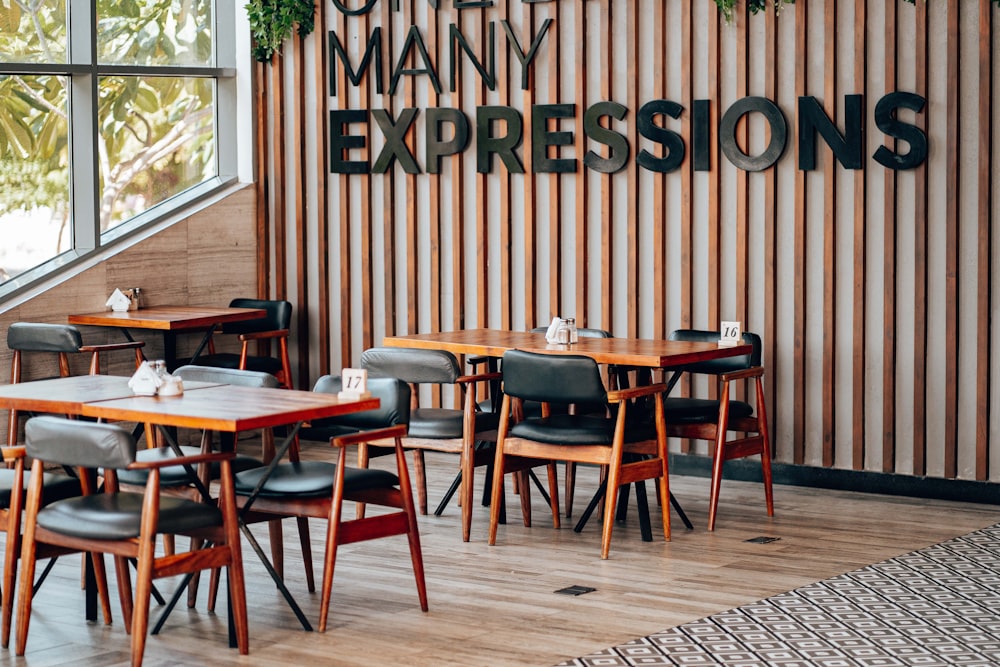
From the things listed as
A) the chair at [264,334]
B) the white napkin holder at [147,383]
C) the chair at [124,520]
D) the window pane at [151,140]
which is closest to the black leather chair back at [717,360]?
the chair at [264,334]

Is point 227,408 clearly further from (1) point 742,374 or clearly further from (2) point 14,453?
(1) point 742,374

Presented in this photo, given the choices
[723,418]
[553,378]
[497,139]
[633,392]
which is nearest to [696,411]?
[723,418]

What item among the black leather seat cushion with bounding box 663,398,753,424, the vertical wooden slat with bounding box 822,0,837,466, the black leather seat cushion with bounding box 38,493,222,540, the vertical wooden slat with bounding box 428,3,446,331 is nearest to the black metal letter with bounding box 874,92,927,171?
the vertical wooden slat with bounding box 822,0,837,466

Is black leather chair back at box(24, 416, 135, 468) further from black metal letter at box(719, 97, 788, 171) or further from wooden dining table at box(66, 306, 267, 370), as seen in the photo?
black metal letter at box(719, 97, 788, 171)

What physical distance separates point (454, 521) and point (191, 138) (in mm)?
4120

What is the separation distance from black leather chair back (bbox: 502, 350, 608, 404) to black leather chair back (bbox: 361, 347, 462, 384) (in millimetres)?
339

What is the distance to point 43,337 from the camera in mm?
8359

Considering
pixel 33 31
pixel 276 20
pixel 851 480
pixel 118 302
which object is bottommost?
pixel 851 480

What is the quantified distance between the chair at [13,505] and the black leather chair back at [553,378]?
2117 millimetres

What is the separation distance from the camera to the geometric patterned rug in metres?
4.92

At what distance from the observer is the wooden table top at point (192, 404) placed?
200 inches

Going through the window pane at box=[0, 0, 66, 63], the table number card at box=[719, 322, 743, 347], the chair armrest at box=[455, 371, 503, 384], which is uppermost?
the window pane at box=[0, 0, 66, 63]

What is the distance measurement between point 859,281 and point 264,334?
3784 mm

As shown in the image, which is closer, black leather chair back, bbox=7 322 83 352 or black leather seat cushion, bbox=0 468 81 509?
black leather seat cushion, bbox=0 468 81 509
